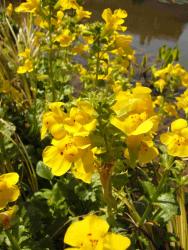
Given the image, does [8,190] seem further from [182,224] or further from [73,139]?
[182,224]

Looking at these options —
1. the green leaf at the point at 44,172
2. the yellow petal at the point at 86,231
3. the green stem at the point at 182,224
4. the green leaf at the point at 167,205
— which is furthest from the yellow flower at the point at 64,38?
the yellow petal at the point at 86,231

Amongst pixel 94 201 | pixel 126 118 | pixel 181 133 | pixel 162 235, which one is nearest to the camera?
pixel 126 118

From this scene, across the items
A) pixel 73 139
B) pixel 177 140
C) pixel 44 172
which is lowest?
Result: pixel 44 172

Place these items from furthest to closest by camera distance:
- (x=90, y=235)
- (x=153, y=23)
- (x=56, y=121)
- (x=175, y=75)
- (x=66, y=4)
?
1. (x=153, y=23)
2. (x=175, y=75)
3. (x=66, y=4)
4. (x=56, y=121)
5. (x=90, y=235)

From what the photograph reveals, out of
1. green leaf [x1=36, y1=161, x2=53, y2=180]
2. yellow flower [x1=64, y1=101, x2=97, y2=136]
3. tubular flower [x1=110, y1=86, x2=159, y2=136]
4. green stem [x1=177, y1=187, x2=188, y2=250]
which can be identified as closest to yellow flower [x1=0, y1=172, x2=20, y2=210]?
yellow flower [x1=64, y1=101, x2=97, y2=136]

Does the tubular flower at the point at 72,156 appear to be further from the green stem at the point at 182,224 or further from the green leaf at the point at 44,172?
the green stem at the point at 182,224

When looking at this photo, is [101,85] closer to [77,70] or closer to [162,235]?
[77,70]

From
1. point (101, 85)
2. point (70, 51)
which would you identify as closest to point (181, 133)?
point (101, 85)

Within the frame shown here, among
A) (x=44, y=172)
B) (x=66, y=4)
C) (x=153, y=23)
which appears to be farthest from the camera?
(x=153, y=23)

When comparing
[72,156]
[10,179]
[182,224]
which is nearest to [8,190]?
[10,179]
